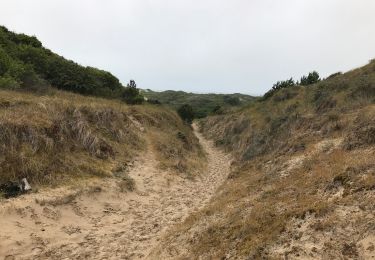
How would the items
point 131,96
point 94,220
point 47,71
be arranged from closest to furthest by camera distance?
point 94,220
point 47,71
point 131,96

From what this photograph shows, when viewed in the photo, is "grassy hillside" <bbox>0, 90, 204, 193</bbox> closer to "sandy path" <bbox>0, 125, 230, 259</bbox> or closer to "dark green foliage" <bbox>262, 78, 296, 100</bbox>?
"sandy path" <bbox>0, 125, 230, 259</bbox>

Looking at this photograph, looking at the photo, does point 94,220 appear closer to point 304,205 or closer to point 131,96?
point 304,205

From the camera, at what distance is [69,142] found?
17.5 meters

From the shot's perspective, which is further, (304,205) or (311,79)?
(311,79)

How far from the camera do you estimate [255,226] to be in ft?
32.3

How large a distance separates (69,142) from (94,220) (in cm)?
507

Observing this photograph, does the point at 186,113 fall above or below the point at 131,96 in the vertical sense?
below

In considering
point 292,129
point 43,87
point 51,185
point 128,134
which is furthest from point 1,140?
point 292,129

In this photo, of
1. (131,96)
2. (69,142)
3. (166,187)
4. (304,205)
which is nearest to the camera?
(304,205)

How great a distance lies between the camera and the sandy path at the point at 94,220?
11078 mm

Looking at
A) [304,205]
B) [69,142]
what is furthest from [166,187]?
[304,205]

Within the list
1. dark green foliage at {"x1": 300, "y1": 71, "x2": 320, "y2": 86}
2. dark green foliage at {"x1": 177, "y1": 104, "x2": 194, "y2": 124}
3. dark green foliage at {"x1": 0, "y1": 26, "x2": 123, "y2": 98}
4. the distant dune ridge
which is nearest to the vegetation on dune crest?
dark green foliage at {"x1": 0, "y1": 26, "x2": 123, "y2": 98}

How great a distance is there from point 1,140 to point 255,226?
10.2 metres

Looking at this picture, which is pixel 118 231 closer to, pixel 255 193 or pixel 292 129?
pixel 255 193
